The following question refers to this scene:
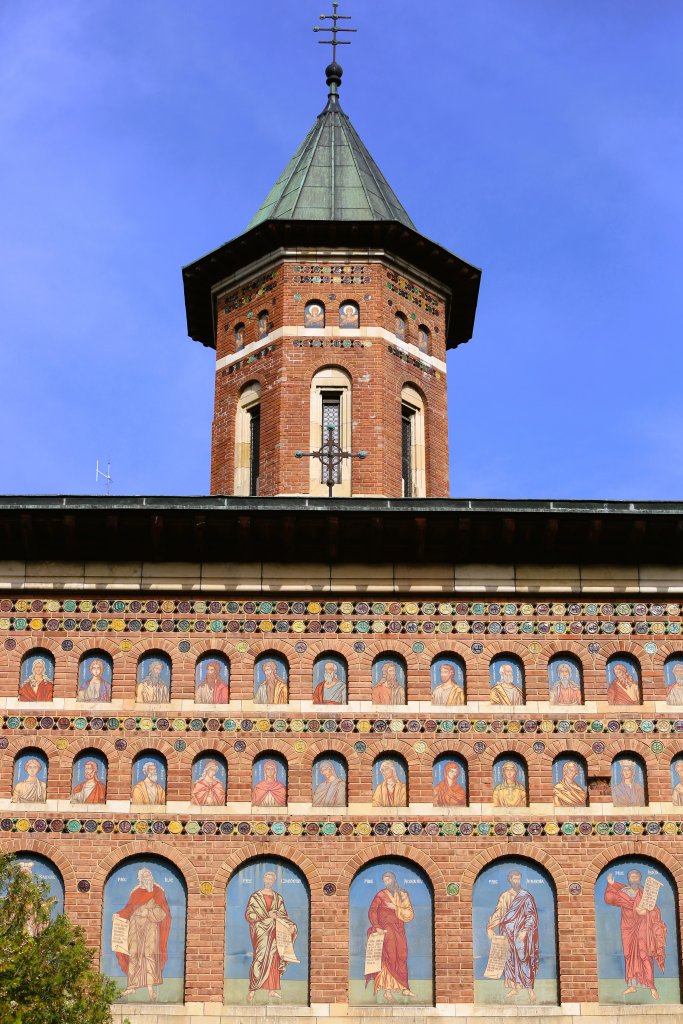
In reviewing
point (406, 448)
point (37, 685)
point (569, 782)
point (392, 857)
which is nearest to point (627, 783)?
point (569, 782)

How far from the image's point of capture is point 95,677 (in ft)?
71.4

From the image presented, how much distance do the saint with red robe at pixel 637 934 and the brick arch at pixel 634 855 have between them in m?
0.24

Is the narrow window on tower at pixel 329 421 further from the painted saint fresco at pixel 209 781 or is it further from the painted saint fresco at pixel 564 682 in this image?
the painted saint fresco at pixel 209 781

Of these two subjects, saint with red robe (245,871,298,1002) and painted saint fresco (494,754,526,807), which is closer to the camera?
saint with red robe (245,871,298,1002)

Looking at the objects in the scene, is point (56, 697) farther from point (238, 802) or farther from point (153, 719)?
point (238, 802)

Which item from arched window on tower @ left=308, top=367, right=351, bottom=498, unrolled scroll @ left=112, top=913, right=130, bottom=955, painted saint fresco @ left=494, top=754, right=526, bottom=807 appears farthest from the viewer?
arched window on tower @ left=308, top=367, right=351, bottom=498

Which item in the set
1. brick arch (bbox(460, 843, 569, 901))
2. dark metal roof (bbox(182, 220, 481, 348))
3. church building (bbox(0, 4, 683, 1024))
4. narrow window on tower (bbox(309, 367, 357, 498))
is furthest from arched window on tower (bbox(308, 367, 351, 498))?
brick arch (bbox(460, 843, 569, 901))

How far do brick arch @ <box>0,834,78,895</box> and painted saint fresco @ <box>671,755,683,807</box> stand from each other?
8.17 meters

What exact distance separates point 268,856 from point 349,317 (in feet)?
33.7

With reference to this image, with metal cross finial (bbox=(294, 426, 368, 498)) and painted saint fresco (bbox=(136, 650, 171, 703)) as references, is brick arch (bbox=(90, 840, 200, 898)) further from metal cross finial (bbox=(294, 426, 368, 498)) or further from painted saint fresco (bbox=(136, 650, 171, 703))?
metal cross finial (bbox=(294, 426, 368, 498))

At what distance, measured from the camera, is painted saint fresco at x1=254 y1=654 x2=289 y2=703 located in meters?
21.7

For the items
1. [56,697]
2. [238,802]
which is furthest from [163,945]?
[56,697]

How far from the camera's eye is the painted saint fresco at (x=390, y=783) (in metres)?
21.1

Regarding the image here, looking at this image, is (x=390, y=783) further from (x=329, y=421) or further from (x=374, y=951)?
(x=329, y=421)
